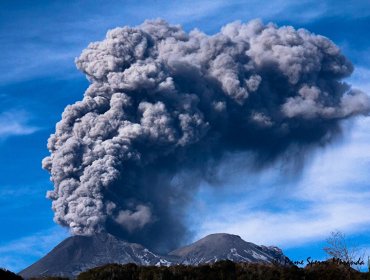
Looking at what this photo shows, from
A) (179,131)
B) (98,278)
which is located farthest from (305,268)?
(179,131)

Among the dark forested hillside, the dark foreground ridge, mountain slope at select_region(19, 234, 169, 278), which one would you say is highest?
mountain slope at select_region(19, 234, 169, 278)

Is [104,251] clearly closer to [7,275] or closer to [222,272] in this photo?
[7,275]

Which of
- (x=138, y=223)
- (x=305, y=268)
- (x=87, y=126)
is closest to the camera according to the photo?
(x=305, y=268)

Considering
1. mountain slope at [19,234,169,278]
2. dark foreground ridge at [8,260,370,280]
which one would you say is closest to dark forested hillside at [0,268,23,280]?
dark foreground ridge at [8,260,370,280]

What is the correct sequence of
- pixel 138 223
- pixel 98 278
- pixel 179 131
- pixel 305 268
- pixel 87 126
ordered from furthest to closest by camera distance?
pixel 138 223 → pixel 179 131 → pixel 87 126 → pixel 305 268 → pixel 98 278

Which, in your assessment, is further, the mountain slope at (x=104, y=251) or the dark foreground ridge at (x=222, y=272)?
the mountain slope at (x=104, y=251)

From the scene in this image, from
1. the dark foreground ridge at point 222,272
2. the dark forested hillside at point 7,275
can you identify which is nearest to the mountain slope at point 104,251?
the dark forested hillside at point 7,275

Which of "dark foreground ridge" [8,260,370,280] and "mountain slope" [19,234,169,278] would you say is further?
"mountain slope" [19,234,169,278]

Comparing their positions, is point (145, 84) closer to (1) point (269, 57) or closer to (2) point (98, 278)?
(1) point (269, 57)

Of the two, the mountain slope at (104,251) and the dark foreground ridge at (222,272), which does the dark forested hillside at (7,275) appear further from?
the mountain slope at (104,251)

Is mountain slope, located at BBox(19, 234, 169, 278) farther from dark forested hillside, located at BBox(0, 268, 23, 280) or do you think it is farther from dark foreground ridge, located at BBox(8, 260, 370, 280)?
dark foreground ridge, located at BBox(8, 260, 370, 280)

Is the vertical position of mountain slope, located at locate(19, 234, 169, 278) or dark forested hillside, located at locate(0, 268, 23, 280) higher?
mountain slope, located at locate(19, 234, 169, 278)
